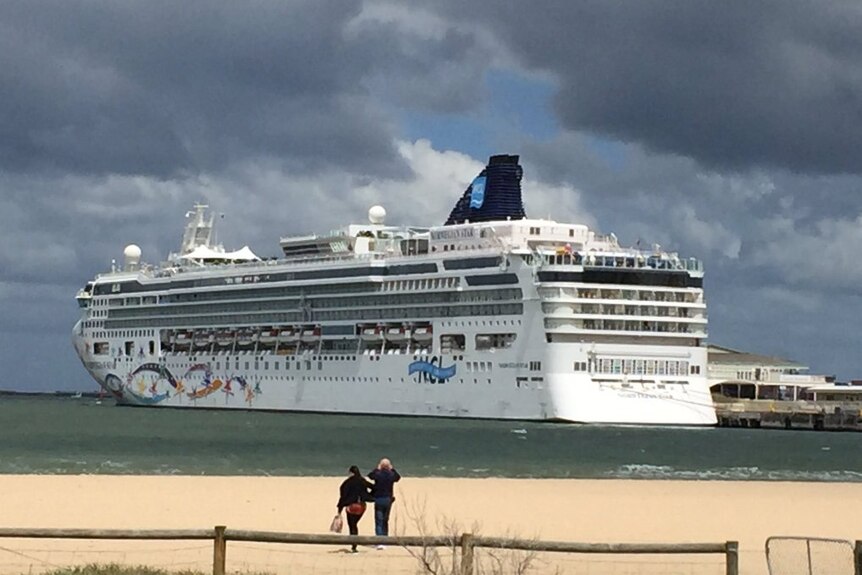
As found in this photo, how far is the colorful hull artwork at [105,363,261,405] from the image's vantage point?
93125 mm

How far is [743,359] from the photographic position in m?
125

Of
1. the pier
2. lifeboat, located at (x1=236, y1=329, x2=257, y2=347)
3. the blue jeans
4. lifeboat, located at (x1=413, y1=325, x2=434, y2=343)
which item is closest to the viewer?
the blue jeans

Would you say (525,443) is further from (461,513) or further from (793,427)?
(793,427)

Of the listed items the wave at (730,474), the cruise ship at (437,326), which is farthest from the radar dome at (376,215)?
the wave at (730,474)

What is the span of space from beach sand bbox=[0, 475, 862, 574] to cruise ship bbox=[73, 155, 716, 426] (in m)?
36.1

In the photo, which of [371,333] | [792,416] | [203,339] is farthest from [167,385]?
[792,416]

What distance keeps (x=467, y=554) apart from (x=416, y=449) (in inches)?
1551

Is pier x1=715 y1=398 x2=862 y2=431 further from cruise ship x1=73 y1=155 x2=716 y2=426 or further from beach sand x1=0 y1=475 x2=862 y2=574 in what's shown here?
beach sand x1=0 y1=475 x2=862 y2=574

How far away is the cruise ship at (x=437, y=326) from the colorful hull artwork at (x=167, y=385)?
11 centimetres

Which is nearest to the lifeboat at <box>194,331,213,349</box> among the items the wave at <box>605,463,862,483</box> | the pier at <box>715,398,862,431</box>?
the pier at <box>715,398,862,431</box>

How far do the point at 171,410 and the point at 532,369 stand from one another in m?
31.1

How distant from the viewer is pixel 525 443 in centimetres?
5816

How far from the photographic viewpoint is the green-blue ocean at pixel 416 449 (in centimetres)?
4306

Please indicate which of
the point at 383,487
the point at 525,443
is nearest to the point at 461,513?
the point at 383,487
